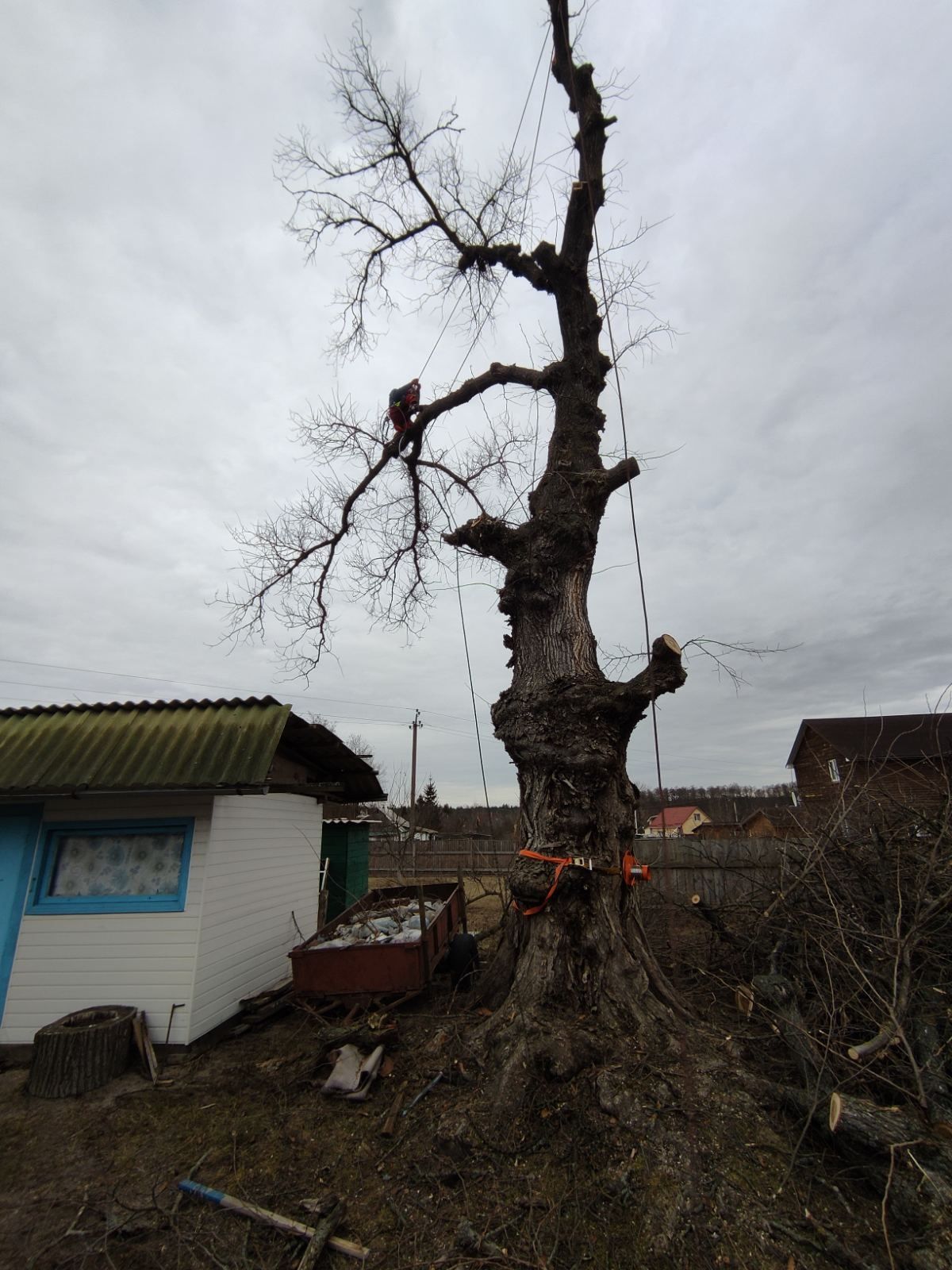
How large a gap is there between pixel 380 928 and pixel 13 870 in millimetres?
3674

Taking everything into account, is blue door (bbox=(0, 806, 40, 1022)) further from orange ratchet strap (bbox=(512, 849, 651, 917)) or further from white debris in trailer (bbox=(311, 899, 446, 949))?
orange ratchet strap (bbox=(512, 849, 651, 917))

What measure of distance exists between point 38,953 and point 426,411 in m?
6.75

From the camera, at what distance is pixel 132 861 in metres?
5.87

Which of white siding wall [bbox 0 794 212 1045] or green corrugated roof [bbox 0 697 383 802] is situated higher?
green corrugated roof [bbox 0 697 383 802]

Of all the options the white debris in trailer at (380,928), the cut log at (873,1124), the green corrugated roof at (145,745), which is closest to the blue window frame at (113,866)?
the green corrugated roof at (145,745)

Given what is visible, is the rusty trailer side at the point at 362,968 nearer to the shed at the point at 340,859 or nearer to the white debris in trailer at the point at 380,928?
the white debris in trailer at the point at 380,928

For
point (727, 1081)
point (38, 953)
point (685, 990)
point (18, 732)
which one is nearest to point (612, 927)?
point (727, 1081)

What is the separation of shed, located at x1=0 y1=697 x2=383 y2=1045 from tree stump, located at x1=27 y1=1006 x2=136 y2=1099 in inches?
21.2

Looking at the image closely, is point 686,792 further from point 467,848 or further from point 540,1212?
point 540,1212

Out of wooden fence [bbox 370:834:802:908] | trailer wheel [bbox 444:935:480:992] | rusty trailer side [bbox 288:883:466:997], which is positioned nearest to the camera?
rusty trailer side [bbox 288:883:466:997]

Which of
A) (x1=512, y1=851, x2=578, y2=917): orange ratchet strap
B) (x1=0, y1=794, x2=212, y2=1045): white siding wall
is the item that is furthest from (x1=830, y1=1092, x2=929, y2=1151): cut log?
(x1=0, y1=794, x2=212, y2=1045): white siding wall

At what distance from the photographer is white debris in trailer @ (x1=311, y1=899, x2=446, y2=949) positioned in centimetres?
557

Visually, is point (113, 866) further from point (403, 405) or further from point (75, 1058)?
point (403, 405)

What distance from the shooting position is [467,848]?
2408cm
